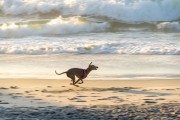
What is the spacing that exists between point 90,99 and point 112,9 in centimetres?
1569

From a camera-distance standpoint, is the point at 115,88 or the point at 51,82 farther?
the point at 51,82

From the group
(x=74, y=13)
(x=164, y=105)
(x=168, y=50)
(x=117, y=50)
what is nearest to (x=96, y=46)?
(x=117, y=50)

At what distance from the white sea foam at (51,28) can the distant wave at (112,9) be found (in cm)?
191

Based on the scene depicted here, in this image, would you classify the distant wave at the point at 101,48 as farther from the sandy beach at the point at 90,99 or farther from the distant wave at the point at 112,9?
the distant wave at the point at 112,9

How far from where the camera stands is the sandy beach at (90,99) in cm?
613

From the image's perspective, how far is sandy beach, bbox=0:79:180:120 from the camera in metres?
6.13

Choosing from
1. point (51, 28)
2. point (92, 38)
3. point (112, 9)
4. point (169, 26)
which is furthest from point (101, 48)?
point (112, 9)

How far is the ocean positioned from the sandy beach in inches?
27.0

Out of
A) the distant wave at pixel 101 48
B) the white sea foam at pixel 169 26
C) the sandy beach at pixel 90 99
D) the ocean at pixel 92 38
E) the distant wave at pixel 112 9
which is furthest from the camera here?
the distant wave at pixel 112 9

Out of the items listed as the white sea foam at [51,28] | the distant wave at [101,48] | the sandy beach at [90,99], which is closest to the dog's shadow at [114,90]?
the sandy beach at [90,99]

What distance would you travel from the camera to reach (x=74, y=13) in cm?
2302

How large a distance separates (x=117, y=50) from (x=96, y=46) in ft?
2.87

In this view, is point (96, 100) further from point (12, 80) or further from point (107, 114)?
point (12, 80)

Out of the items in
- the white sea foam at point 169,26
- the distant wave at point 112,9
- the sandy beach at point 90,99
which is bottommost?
the sandy beach at point 90,99
